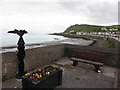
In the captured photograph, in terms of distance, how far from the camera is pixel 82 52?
7.27 meters

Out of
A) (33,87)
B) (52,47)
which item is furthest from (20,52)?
(52,47)

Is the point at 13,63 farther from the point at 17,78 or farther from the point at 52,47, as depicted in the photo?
the point at 52,47

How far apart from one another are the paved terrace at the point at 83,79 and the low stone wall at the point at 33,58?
43 cm

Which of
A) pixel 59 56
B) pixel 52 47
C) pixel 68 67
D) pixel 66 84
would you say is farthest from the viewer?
pixel 59 56

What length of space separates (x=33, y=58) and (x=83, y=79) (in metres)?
2.77

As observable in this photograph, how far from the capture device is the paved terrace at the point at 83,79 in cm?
487

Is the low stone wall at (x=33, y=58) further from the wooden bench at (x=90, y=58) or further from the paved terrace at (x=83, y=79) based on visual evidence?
the wooden bench at (x=90, y=58)

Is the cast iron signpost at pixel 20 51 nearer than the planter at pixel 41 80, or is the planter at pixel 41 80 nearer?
the planter at pixel 41 80

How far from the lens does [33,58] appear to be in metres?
6.52

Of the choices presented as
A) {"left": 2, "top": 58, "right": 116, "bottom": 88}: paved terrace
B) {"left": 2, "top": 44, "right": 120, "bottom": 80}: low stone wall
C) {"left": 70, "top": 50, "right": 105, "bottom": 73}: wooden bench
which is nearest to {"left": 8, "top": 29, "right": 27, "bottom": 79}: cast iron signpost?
{"left": 2, "top": 44, "right": 120, "bottom": 80}: low stone wall

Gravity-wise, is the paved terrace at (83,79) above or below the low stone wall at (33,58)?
below

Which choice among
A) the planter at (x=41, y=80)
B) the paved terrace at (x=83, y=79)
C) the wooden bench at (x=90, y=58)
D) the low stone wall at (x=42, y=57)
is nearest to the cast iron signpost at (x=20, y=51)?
the low stone wall at (x=42, y=57)

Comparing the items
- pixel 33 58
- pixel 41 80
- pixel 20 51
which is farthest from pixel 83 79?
pixel 20 51

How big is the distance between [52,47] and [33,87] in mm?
4338
